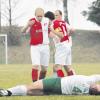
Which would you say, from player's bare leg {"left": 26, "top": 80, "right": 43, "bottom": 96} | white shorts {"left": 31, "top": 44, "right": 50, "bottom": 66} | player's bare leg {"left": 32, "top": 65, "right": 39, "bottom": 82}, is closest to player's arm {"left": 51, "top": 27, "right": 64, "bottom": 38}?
white shorts {"left": 31, "top": 44, "right": 50, "bottom": 66}

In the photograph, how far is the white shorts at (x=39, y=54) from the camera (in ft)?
51.3

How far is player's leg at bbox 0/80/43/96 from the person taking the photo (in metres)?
11.1

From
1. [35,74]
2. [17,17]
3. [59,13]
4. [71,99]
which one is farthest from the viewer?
[17,17]

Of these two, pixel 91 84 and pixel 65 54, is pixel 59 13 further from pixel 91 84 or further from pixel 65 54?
pixel 91 84

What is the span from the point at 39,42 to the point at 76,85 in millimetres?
4964

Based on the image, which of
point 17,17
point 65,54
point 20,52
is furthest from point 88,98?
point 17,17

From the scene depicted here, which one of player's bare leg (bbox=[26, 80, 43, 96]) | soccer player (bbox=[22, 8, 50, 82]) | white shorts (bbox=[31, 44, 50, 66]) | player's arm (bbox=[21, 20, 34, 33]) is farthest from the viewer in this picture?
white shorts (bbox=[31, 44, 50, 66])

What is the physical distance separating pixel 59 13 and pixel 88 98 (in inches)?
247

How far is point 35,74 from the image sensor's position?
1541 centimetres

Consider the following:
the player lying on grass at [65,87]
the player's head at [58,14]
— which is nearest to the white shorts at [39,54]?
the player's head at [58,14]

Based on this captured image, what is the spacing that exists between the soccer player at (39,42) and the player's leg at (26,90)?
396 centimetres

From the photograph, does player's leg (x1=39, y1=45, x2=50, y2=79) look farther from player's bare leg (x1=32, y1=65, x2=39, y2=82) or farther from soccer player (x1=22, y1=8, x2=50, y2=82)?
player's bare leg (x1=32, y1=65, x2=39, y2=82)

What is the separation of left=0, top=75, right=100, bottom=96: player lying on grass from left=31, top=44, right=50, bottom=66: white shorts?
4.31 meters

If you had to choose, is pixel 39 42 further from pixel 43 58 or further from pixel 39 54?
pixel 43 58
